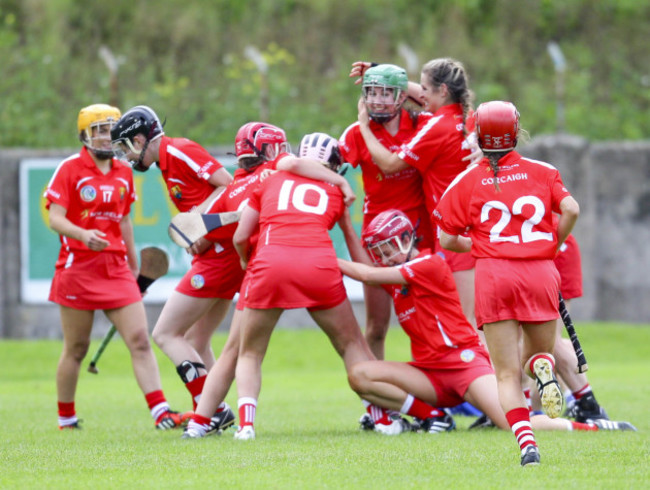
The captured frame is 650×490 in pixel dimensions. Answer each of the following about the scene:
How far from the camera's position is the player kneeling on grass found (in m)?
7.16

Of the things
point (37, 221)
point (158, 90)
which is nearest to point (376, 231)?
point (37, 221)

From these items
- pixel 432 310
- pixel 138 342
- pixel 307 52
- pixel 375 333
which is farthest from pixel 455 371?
→ pixel 307 52

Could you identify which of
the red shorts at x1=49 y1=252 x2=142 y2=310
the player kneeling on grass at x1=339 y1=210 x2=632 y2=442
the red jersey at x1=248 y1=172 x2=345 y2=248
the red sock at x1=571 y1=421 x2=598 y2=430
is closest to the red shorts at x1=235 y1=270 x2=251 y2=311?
the red jersey at x1=248 y1=172 x2=345 y2=248

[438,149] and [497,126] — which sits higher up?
[497,126]

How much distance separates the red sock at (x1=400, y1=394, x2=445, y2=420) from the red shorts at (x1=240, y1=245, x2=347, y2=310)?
0.83 metres

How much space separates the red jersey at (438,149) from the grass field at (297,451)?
61.6 inches

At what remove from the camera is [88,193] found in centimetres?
793

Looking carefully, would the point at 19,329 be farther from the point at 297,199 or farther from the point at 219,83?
the point at 297,199

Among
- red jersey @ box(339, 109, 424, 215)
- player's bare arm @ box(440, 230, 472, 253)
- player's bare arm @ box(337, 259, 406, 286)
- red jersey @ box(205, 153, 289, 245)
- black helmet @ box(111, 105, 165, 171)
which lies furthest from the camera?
red jersey @ box(339, 109, 424, 215)

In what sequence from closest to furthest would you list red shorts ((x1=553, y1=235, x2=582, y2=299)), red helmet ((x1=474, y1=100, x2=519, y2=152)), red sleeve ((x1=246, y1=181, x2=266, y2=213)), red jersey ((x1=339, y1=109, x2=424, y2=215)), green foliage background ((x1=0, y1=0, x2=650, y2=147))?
1. red helmet ((x1=474, y1=100, x2=519, y2=152))
2. red sleeve ((x1=246, y1=181, x2=266, y2=213))
3. red jersey ((x1=339, y1=109, x2=424, y2=215))
4. red shorts ((x1=553, y1=235, x2=582, y2=299))
5. green foliage background ((x1=0, y1=0, x2=650, y2=147))

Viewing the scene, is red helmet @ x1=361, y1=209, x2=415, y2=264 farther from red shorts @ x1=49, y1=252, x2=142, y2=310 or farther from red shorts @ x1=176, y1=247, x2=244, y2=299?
red shorts @ x1=49, y1=252, x2=142, y2=310

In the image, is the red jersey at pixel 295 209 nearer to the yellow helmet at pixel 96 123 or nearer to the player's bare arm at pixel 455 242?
the player's bare arm at pixel 455 242

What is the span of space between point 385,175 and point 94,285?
6.69 feet

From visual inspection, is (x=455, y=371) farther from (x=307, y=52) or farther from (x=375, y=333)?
(x=307, y=52)
